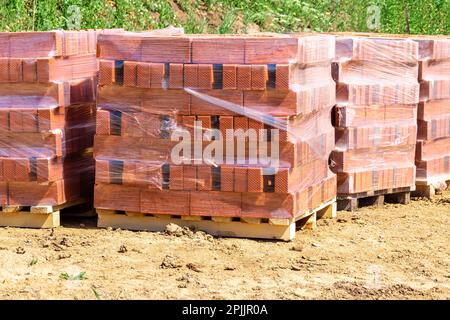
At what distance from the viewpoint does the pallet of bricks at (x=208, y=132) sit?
7.26 meters

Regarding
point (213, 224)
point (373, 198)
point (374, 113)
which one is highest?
point (374, 113)

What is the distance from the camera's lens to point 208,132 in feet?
24.1

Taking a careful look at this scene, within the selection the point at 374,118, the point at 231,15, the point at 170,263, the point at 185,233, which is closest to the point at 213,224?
the point at 185,233

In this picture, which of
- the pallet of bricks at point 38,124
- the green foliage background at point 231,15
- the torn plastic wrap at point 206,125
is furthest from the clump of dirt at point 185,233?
the green foliage background at point 231,15

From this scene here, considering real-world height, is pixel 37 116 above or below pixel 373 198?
above

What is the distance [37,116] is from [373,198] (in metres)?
3.58

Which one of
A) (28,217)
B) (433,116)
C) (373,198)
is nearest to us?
(28,217)

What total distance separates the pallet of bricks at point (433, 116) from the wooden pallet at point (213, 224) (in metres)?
2.16

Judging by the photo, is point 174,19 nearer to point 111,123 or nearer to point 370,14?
point 370,14

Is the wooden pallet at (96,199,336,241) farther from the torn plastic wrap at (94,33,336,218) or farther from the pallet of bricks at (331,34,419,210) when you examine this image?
the pallet of bricks at (331,34,419,210)

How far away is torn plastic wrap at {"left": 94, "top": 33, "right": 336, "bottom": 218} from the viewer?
7.25 m

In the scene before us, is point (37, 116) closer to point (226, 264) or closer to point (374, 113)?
point (226, 264)

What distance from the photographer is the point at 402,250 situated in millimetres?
7449

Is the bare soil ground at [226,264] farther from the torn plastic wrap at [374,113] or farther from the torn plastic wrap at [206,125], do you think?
the torn plastic wrap at [374,113]
